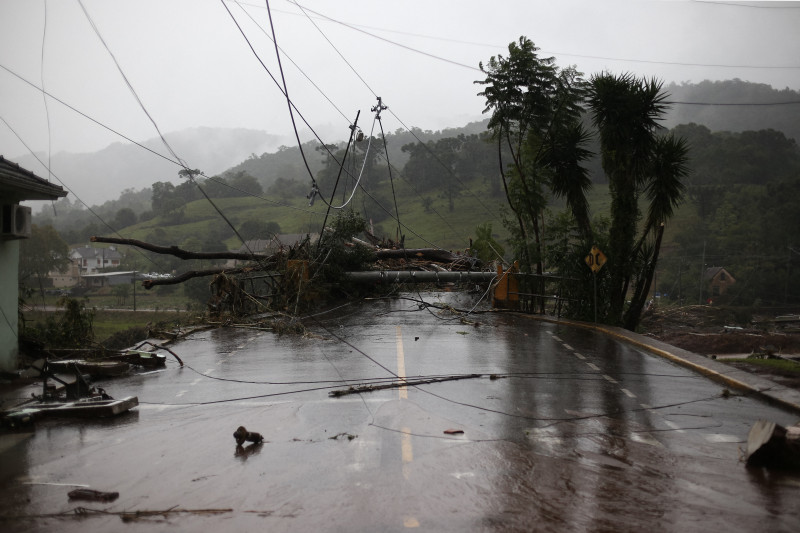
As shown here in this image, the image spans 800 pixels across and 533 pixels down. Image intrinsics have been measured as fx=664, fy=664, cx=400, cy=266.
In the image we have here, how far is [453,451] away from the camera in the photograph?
6.97 m

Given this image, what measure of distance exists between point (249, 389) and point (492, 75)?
18.4 meters

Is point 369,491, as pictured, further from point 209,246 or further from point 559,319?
point 209,246

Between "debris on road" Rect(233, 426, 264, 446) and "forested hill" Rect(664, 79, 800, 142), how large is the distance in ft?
434

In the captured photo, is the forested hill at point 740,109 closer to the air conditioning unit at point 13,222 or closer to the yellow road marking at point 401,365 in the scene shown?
the yellow road marking at point 401,365

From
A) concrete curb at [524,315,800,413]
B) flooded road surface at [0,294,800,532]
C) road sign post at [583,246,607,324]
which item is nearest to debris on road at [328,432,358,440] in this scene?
flooded road surface at [0,294,800,532]

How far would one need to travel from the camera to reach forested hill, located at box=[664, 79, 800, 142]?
131875 mm

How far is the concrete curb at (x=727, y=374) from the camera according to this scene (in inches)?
384

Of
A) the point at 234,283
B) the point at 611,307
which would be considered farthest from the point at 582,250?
the point at 234,283

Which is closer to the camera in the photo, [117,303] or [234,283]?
[234,283]

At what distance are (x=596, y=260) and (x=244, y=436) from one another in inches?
574

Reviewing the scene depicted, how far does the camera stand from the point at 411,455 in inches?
269

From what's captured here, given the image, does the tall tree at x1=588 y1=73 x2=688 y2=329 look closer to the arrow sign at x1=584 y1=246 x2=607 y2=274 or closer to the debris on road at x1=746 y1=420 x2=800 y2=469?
the arrow sign at x1=584 y1=246 x2=607 y2=274

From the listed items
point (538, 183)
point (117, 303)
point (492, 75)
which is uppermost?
point (492, 75)

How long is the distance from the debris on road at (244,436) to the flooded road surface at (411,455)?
0.17 meters
